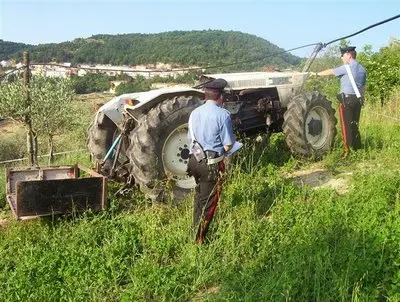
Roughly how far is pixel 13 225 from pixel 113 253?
6.13 ft

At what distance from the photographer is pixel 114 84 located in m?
28.9

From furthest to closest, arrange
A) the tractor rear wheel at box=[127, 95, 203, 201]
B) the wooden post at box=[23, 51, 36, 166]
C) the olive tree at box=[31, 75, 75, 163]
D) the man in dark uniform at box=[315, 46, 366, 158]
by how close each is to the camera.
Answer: the olive tree at box=[31, 75, 75, 163] < the wooden post at box=[23, 51, 36, 166] < the man in dark uniform at box=[315, 46, 366, 158] < the tractor rear wheel at box=[127, 95, 203, 201]

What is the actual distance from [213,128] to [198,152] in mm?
303

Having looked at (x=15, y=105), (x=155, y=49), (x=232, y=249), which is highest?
(x=155, y=49)

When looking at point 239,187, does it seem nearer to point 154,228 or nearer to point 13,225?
point 154,228

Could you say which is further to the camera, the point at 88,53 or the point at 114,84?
the point at 88,53

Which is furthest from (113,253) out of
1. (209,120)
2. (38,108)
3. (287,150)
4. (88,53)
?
(88,53)

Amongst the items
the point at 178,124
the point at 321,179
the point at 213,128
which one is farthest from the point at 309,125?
the point at 213,128

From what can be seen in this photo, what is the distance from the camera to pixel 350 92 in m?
7.81

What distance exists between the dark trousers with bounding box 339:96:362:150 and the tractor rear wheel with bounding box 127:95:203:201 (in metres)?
3.04

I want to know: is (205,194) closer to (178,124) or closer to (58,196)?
(178,124)

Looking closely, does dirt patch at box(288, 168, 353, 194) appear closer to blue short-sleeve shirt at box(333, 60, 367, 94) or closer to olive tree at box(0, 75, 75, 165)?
blue short-sleeve shirt at box(333, 60, 367, 94)

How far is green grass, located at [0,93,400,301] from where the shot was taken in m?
3.77

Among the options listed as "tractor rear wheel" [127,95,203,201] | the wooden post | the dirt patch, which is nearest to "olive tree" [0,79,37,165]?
the wooden post
